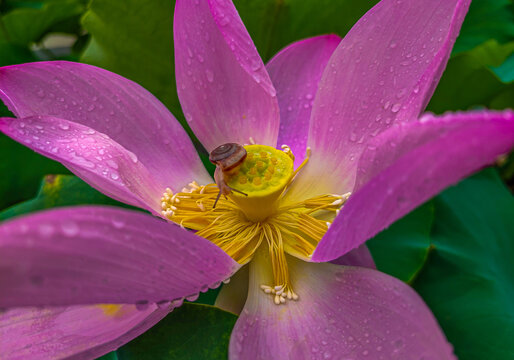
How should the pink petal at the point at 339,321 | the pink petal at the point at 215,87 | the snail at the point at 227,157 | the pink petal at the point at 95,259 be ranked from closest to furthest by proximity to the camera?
1. the pink petal at the point at 95,259
2. the pink petal at the point at 339,321
3. the snail at the point at 227,157
4. the pink petal at the point at 215,87

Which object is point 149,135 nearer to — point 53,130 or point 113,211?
point 53,130

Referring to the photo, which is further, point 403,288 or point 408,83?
point 408,83

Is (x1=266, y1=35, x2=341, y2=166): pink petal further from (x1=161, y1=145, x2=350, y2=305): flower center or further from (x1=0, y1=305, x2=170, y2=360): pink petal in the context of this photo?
(x1=0, y1=305, x2=170, y2=360): pink petal

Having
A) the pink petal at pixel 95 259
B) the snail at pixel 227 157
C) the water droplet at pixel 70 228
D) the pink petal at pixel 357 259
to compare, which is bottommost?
the pink petal at pixel 357 259

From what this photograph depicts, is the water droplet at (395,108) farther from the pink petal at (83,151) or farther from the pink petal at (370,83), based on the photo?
the pink petal at (83,151)

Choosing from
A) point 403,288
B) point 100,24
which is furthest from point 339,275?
point 100,24

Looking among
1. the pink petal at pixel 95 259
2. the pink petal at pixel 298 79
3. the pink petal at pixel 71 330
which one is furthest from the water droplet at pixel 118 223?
the pink petal at pixel 298 79

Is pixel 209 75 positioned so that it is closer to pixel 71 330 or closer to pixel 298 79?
pixel 298 79
